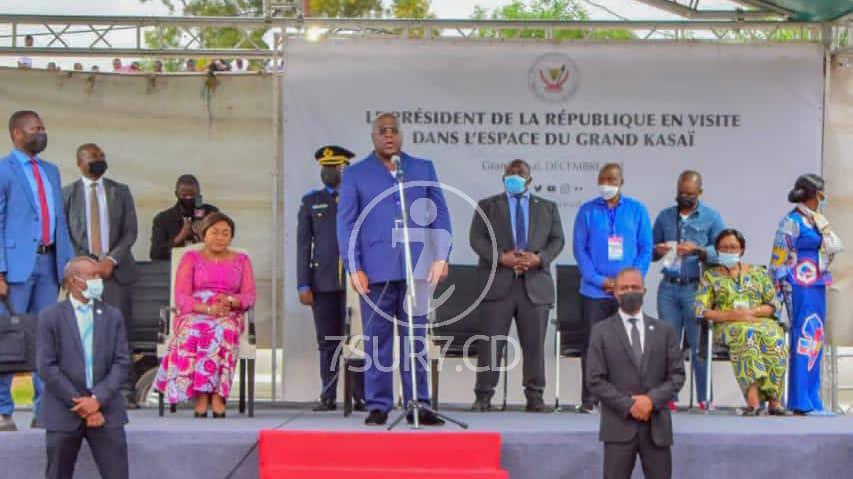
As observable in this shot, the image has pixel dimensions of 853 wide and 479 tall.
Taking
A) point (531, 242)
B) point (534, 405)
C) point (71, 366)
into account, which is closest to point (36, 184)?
point (71, 366)

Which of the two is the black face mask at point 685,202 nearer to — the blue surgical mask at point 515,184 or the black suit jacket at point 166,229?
the blue surgical mask at point 515,184

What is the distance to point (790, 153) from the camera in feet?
35.1

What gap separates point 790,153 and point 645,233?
1739 millimetres

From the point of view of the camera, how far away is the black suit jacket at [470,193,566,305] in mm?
9609

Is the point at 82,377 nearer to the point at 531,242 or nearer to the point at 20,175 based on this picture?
the point at 20,175

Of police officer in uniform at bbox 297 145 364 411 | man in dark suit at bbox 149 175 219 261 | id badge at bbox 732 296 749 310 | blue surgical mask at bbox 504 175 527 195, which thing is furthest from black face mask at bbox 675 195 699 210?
man in dark suit at bbox 149 175 219 261

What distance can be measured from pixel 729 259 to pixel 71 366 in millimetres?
4346

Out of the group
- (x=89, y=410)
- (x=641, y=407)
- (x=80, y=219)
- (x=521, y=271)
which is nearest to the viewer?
(x=641, y=407)

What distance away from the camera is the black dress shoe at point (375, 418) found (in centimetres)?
815

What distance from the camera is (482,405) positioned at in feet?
31.6

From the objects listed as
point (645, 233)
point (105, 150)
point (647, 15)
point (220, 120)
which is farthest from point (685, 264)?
point (105, 150)

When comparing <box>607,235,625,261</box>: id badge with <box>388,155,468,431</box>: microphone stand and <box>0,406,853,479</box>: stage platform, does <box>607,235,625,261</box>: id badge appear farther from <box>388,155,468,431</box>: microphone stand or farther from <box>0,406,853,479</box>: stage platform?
<box>388,155,468,431</box>: microphone stand

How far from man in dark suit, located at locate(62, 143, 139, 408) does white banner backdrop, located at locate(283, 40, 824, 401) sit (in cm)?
151

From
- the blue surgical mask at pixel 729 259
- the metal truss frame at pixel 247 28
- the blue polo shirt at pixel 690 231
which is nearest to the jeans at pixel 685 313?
→ the blue polo shirt at pixel 690 231
